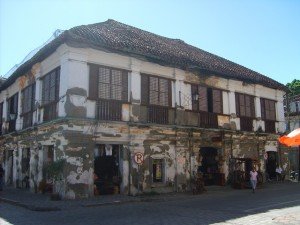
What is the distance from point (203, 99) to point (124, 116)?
5607 millimetres

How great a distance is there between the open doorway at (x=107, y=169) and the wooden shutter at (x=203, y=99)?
5.80 metres

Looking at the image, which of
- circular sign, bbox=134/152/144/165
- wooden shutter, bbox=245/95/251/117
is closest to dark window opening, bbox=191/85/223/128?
wooden shutter, bbox=245/95/251/117

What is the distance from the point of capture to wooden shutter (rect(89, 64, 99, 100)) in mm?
15344

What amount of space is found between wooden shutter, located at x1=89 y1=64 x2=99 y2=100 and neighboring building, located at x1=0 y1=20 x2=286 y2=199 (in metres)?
0.05

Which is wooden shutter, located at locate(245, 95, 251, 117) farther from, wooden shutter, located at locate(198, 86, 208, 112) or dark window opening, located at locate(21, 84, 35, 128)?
dark window opening, located at locate(21, 84, 35, 128)

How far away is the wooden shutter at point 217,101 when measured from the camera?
2039 cm

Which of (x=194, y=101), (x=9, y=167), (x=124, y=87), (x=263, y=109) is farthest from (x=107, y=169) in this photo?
(x=263, y=109)

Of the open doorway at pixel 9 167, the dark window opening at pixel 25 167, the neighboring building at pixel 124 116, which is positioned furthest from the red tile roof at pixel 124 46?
the open doorway at pixel 9 167

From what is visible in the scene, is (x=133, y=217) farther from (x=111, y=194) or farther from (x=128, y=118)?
(x=128, y=118)

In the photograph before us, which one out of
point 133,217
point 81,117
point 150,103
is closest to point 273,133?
point 150,103

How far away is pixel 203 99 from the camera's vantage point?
Result: 19844mm

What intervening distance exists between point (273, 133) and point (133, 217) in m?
16.3

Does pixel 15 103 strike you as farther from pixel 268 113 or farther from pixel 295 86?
pixel 295 86

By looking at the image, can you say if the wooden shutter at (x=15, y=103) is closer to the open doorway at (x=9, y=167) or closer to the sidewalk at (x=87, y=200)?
the open doorway at (x=9, y=167)
